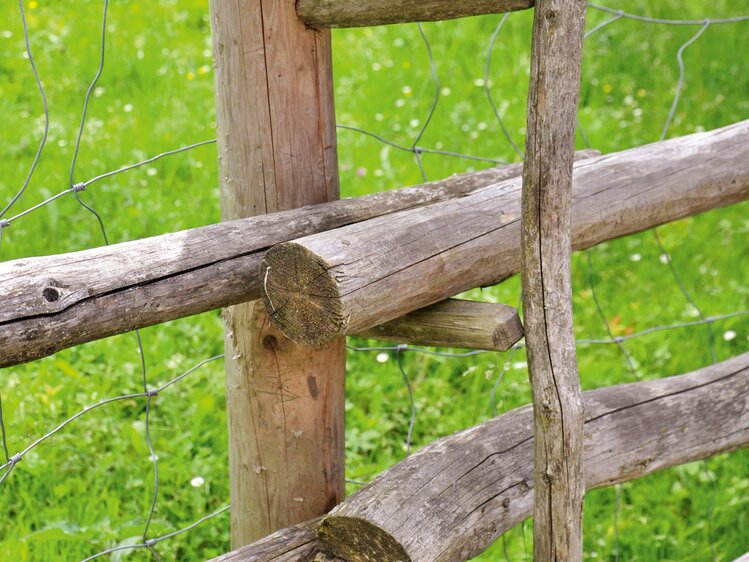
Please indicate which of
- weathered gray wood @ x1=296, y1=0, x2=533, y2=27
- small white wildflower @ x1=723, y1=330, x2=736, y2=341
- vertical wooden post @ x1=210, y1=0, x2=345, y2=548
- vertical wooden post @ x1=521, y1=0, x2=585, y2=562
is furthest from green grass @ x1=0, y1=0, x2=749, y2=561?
weathered gray wood @ x1=296, y1=0, x2=533, y2=27

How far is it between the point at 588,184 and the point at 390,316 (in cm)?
63

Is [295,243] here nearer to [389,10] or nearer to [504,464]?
[389,10]

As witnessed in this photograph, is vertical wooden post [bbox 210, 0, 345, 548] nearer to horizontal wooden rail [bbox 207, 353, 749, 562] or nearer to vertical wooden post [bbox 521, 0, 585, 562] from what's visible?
horizontal wooden rail [bbox 207, 353, 749, 562]

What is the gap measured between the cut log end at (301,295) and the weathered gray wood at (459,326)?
272 mm

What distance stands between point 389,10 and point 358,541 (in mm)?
901

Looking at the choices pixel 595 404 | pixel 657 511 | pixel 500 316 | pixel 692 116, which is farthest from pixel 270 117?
pixel 692 116

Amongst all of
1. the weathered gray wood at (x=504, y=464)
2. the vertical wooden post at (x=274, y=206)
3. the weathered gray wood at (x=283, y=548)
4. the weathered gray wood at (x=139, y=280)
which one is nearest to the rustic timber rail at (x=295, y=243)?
the weathered gray wood at (x=139, y=280)

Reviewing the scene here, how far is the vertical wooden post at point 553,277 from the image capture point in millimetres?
1466

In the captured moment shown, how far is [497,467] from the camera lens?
181 cm

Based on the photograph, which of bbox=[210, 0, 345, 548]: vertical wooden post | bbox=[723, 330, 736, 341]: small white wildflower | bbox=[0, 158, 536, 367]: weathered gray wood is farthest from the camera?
bbox=[723, 330, 736, 341]: small white wildflower

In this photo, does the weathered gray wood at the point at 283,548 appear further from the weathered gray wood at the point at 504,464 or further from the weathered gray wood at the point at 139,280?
the weathered gray wood at the point at 139,280

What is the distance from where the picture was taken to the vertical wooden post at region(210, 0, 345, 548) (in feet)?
5.64

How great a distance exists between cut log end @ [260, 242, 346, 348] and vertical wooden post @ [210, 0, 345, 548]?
9.3 inches

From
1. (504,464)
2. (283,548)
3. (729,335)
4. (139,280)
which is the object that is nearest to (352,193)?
(729,335)
